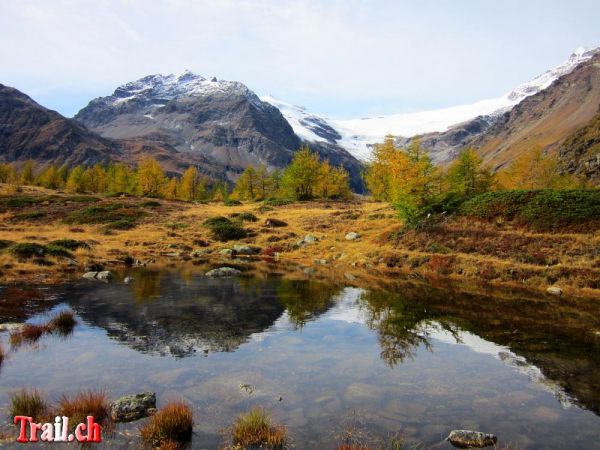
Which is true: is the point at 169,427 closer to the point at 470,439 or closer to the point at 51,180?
the point at 470,439

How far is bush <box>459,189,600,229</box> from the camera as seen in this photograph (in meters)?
34.8

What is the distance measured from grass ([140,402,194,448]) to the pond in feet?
1.10

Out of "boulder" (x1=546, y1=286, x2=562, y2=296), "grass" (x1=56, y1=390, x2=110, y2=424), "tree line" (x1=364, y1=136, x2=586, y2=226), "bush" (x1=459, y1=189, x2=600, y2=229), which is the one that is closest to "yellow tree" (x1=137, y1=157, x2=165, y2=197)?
"tree line" (x1=364, y1=136, x2=586, y2=226)

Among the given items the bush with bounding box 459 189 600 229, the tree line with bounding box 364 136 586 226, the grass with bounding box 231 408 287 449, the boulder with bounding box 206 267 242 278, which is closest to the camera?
the grass with bounding box 231 408 287 449

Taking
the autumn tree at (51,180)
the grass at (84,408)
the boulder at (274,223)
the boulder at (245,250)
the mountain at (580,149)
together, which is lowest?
the boulder at (245,250)

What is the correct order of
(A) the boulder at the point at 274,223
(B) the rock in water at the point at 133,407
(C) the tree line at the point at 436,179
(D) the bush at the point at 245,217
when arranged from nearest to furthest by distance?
(B) the rock in water at the point at 133,407
(C) the tree line at the point at 436,179
(A) the boulder at the point at 274,223
(D) the bush at the point at 245,217

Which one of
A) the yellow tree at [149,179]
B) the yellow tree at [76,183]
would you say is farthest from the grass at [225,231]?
the yellow tree at [76,183]

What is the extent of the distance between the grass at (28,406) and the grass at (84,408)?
0.33 meters

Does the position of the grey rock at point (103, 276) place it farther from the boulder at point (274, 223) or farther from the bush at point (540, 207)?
the bush at point (540, 207)

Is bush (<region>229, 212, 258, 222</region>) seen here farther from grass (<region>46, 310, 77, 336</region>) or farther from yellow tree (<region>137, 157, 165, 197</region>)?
grass (<region>46, 310, 77, 336</region>)

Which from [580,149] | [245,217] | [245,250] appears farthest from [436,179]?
[580,149]

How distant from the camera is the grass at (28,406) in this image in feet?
30.7

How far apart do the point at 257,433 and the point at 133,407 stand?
3063mm

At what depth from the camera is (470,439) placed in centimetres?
891
